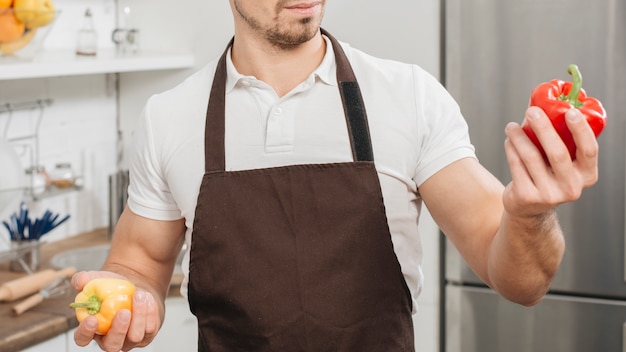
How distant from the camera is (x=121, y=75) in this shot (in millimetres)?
3209

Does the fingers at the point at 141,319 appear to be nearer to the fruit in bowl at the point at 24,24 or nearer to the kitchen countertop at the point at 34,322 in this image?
the kitchen countertop at the point at 34,322

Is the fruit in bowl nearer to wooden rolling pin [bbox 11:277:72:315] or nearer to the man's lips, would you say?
wooden rolling pin [bbox 11:277:72:315]

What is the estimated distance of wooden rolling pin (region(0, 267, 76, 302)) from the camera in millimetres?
2361

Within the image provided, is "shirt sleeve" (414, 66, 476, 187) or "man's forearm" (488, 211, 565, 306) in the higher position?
"shirt sleeve" (414, 66, 476, 187)

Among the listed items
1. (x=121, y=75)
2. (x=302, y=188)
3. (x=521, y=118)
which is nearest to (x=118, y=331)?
(x=302, y=188)

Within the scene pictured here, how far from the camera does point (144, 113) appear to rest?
1.80 meters

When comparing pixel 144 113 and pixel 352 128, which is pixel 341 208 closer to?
pixel 352 128

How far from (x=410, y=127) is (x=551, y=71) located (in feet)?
2.91

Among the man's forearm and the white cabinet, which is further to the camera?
the white cabinet

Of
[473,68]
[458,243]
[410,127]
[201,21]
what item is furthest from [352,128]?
[201,21]

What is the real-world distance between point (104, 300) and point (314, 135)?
0.46 m

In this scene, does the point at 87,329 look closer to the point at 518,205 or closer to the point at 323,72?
the point at 323,72

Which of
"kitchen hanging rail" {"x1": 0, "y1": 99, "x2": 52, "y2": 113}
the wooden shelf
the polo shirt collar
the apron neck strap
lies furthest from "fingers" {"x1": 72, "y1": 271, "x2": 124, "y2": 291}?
"kitchen hanging rail" {"x1": 0, "y1": 99, "x2": 52, "y2": 113}

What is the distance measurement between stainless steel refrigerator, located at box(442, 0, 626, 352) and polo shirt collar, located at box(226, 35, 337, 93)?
791 millimetres
